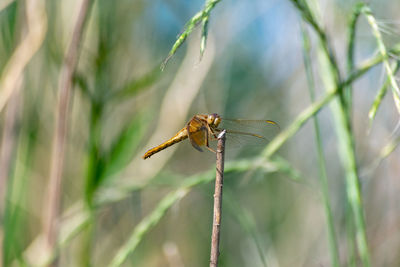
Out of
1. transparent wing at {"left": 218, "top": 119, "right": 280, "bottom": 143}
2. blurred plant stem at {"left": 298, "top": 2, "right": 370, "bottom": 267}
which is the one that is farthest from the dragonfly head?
blurred plant stem at {"left": 298, "top": 2, "right": 370, "bottom": 267}

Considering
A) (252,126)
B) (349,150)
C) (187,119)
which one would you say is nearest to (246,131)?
(252,126)

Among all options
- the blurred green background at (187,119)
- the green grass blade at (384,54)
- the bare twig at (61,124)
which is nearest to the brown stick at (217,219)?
the green grass blade at (384,54)

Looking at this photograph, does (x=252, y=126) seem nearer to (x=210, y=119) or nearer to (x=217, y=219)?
(x=210, y=119)

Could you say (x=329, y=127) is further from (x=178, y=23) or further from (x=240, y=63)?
(x=178, y=23)

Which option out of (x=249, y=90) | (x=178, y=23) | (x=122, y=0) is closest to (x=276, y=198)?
(x=249, y=90)

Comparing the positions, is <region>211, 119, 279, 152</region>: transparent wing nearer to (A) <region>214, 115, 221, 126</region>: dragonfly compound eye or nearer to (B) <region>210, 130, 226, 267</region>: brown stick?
(A) <region>214, 115, 221, 126</region>: dragonfly compound eye

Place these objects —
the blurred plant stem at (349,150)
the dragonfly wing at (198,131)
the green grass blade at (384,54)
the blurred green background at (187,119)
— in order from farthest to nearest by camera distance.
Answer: the blurred green background at (187,119)
the dragonfly wing at (198,131)
the blurred plant stem at (349,150)
the green grass blade at (384,54)

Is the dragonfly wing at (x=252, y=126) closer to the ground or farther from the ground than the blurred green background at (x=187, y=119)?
farther from the ground

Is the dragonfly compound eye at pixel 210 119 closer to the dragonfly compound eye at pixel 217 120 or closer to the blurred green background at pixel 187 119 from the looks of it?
the dragonfly compound eye at pixel 217 120

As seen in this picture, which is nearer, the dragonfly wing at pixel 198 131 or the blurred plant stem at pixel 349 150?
the blurred plant stem at pixel 349 150
